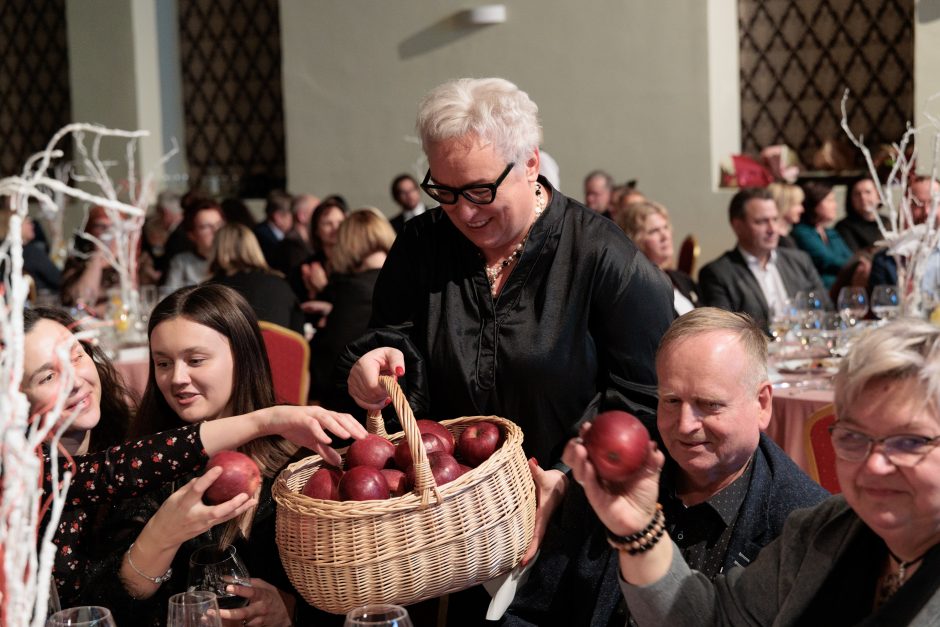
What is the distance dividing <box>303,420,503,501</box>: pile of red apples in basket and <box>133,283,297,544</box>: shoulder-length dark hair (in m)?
0.53

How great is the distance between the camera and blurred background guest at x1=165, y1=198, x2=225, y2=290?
7195 mm

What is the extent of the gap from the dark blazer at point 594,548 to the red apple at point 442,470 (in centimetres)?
30

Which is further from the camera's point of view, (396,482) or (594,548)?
(594,548)

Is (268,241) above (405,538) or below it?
below

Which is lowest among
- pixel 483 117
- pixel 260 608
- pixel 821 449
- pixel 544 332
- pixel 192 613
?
pixel 821 449

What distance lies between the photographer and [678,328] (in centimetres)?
186

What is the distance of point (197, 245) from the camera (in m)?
7.32

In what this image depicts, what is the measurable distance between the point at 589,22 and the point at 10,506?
8.60 metres

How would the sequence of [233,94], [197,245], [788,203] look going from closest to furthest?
[197,245], [788,203], [233,94]

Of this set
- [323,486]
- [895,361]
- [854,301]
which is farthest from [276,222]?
[895,361]

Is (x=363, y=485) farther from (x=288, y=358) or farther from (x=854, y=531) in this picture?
(x=288, y=358)

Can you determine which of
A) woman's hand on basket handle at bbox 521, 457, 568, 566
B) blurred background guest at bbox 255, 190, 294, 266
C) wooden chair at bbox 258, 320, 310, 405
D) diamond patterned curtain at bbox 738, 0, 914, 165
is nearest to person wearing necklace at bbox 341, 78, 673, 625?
woman's hand on basket handle at bbox 521, 457, 568, 566

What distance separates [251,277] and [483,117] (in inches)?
139

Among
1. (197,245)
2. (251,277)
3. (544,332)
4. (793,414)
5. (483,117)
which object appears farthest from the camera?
(197,245)
